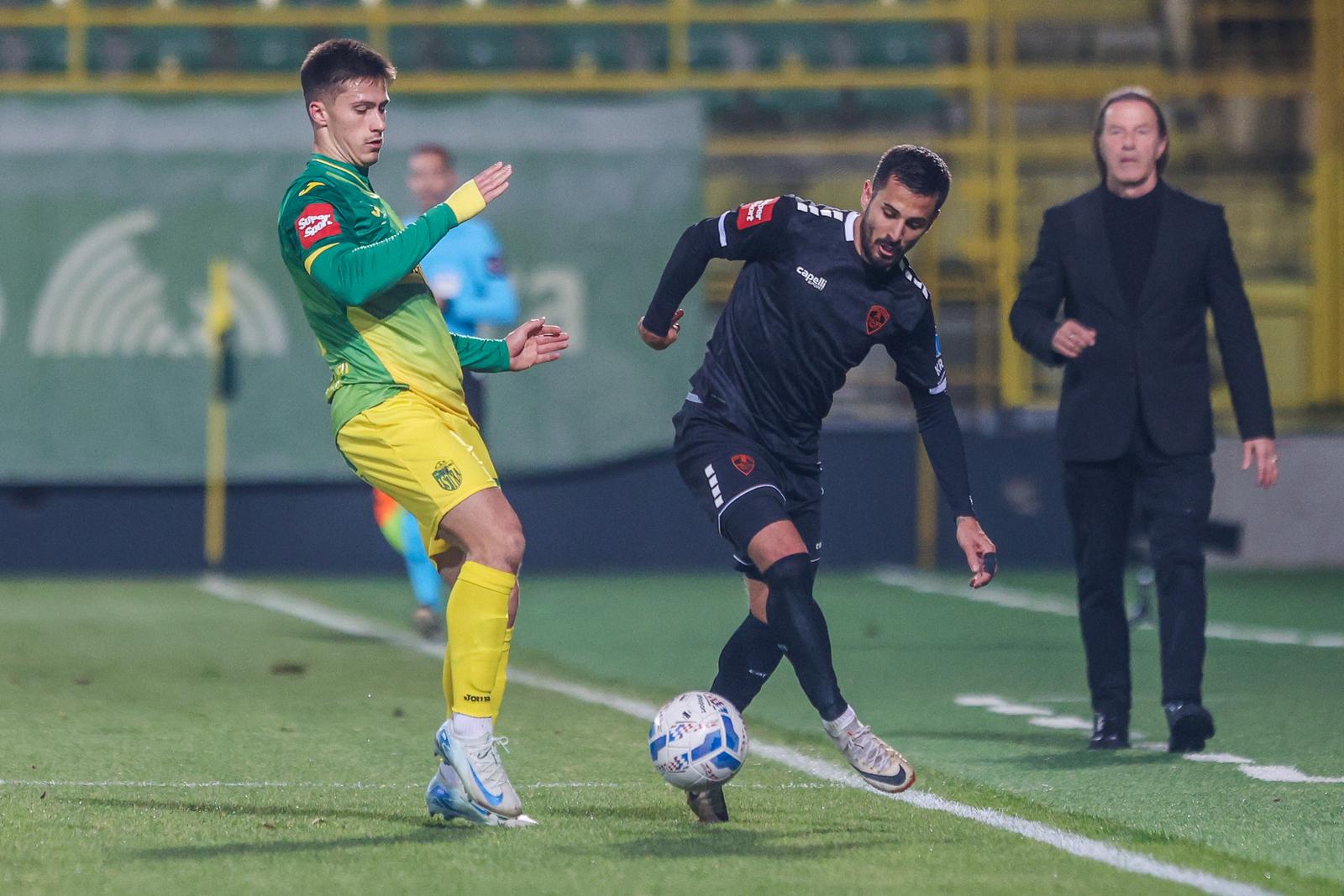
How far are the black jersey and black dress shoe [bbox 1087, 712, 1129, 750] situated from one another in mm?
1345

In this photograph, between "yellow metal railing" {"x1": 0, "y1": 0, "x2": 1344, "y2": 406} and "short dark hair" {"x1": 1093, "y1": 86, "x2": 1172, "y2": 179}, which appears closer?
"short dark hair" {"x1": 1093, "y1": 86, "x2": 1172, "y2": 179}

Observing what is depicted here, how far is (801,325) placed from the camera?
17.1ft

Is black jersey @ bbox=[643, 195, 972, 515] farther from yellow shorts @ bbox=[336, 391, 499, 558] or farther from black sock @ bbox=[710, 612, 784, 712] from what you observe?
yellow shorts @ bbox=[336, 391, 499, 558]

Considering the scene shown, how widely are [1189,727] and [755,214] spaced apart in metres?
2.00

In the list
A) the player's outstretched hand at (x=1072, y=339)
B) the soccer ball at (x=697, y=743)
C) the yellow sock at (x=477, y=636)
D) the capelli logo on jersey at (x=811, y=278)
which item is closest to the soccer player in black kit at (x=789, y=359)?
the capelli logo on jersey at (x=811, y=278)

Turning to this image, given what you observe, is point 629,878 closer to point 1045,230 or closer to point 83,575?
point 1045,230

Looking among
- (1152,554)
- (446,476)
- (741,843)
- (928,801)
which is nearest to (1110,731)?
(1152,554)

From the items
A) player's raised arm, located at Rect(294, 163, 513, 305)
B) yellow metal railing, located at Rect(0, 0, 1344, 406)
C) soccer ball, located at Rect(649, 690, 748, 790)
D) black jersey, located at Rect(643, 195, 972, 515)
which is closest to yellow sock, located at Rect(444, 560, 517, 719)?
soccer ball, located at Rect(649, 690, 748, 790)

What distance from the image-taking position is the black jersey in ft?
17.1

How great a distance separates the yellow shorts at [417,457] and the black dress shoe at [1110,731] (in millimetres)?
2221

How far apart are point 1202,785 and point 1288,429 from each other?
354 inches

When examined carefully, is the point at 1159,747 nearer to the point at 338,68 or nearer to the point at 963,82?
the point at 338,68

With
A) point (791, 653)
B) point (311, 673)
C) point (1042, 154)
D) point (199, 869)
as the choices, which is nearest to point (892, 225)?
point (791, 653)

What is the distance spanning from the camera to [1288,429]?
14062 mm
